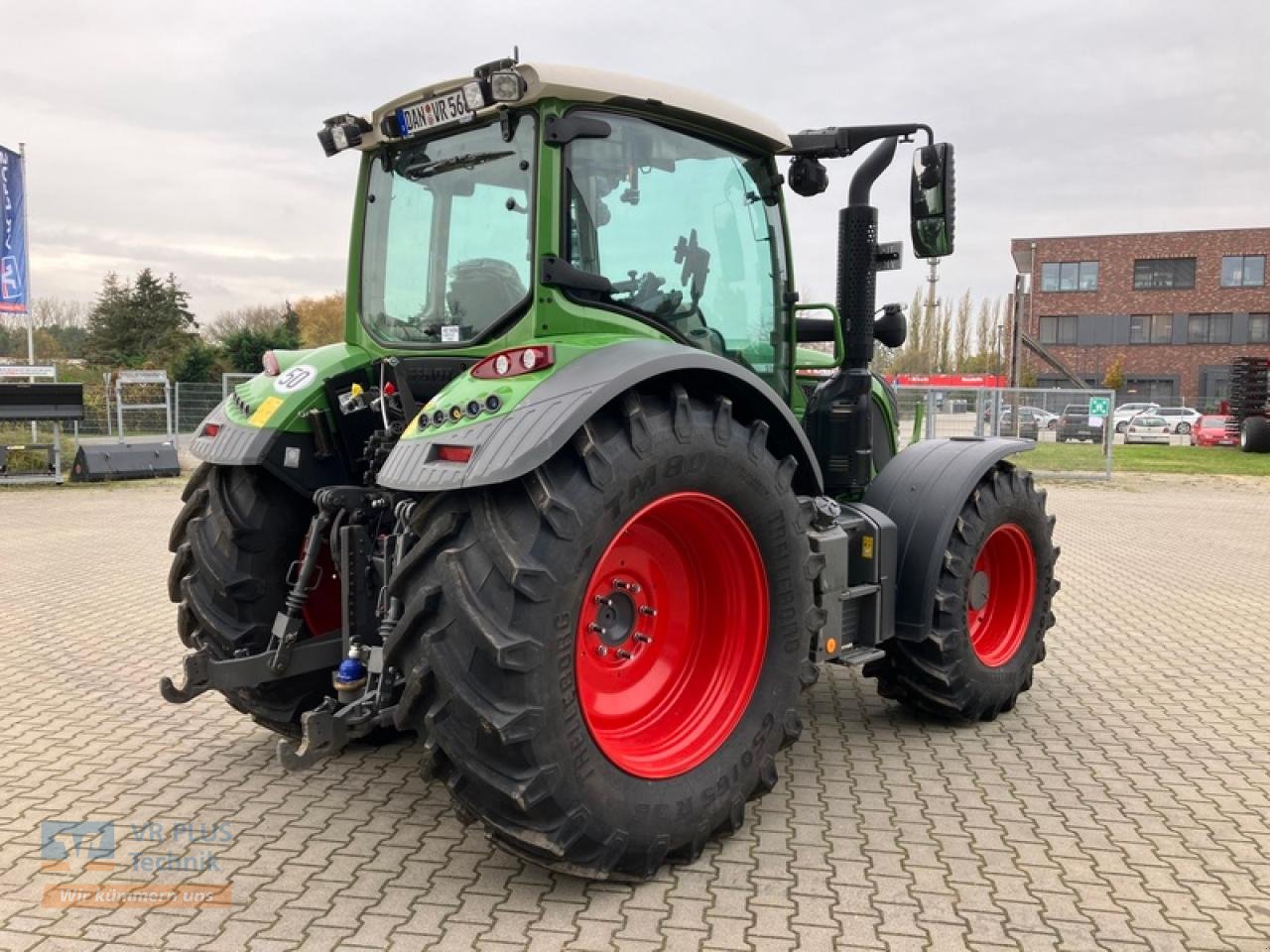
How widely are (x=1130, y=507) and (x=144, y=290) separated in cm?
3591

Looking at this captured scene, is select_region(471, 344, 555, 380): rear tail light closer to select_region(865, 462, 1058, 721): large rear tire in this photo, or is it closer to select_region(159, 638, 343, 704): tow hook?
select_region(159, 638, 343, 704): tow hook

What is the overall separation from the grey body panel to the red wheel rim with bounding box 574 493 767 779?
4.79 ft

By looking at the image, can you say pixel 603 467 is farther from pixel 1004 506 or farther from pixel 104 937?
pixel 1004 506

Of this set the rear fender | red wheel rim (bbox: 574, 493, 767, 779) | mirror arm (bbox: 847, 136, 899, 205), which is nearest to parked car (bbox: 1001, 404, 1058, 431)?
mirror arm (bbox: 847, 136, 899, 205)

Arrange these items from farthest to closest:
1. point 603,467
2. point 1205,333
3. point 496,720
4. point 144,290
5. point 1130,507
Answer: point 1205,333 → point 144,290 → point 1130,507 → point 603,467 → point 496,720

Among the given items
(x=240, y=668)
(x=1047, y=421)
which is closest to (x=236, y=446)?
(x=240, y=668)

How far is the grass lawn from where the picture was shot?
1977 centimetres

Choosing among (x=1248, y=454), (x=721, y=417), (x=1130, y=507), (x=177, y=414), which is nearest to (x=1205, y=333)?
(x=1248, y=454)

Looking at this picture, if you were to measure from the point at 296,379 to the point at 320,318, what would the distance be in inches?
1974

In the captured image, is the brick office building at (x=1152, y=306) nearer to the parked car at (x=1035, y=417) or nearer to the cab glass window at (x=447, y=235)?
the parked car at (x=1035, y=417)

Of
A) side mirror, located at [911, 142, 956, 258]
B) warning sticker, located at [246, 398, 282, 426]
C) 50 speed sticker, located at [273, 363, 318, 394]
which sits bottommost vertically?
warning sticker, located at [246, 398, 282, 426]

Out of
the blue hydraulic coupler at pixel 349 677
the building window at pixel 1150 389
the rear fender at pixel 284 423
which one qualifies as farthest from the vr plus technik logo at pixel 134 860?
the building window at pixel 1150 389

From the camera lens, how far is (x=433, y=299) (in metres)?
3.91

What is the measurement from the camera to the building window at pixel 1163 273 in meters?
50.2
